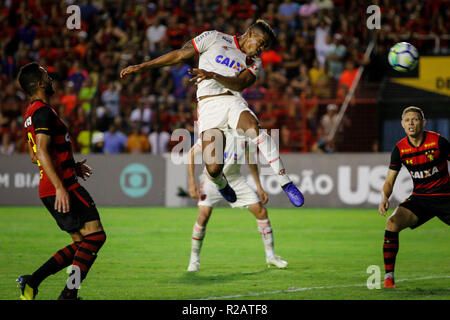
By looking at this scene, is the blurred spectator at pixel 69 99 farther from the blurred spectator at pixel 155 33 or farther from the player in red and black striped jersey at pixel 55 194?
the player in red and black striped jersey at pixel 55 194

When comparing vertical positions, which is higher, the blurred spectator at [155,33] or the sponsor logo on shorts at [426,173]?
the blurred spectator at [155,33]

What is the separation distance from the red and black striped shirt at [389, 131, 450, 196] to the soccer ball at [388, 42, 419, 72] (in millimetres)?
2839

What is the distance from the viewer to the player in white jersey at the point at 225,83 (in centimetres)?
873

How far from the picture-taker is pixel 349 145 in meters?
19.5

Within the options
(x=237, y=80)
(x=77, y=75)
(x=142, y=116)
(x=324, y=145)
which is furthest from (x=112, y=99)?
(x=237, y=80)

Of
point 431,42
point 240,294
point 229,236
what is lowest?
point 229,236

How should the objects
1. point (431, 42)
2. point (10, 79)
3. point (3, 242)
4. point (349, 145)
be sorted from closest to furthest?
point (3, 242) → point (349, 145) → point (431, 42) → point (10, 79)

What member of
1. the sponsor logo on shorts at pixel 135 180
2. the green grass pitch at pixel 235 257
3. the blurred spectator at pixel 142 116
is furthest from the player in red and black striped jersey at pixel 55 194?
the blurred spectator at pixel 142 116

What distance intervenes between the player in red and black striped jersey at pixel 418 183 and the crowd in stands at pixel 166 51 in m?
11.5

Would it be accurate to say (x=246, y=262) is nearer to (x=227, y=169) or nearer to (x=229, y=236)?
(x=227, y=169)

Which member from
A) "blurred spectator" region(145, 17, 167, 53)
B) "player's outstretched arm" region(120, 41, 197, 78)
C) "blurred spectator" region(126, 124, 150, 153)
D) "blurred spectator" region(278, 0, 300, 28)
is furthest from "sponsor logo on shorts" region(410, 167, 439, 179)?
"blurred spectator" region(145, 17, 167, 53)

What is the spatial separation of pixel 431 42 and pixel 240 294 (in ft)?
54.0

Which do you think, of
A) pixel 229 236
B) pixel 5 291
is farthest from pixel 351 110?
pixel 5 291

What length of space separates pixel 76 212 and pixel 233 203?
355 centimetres
